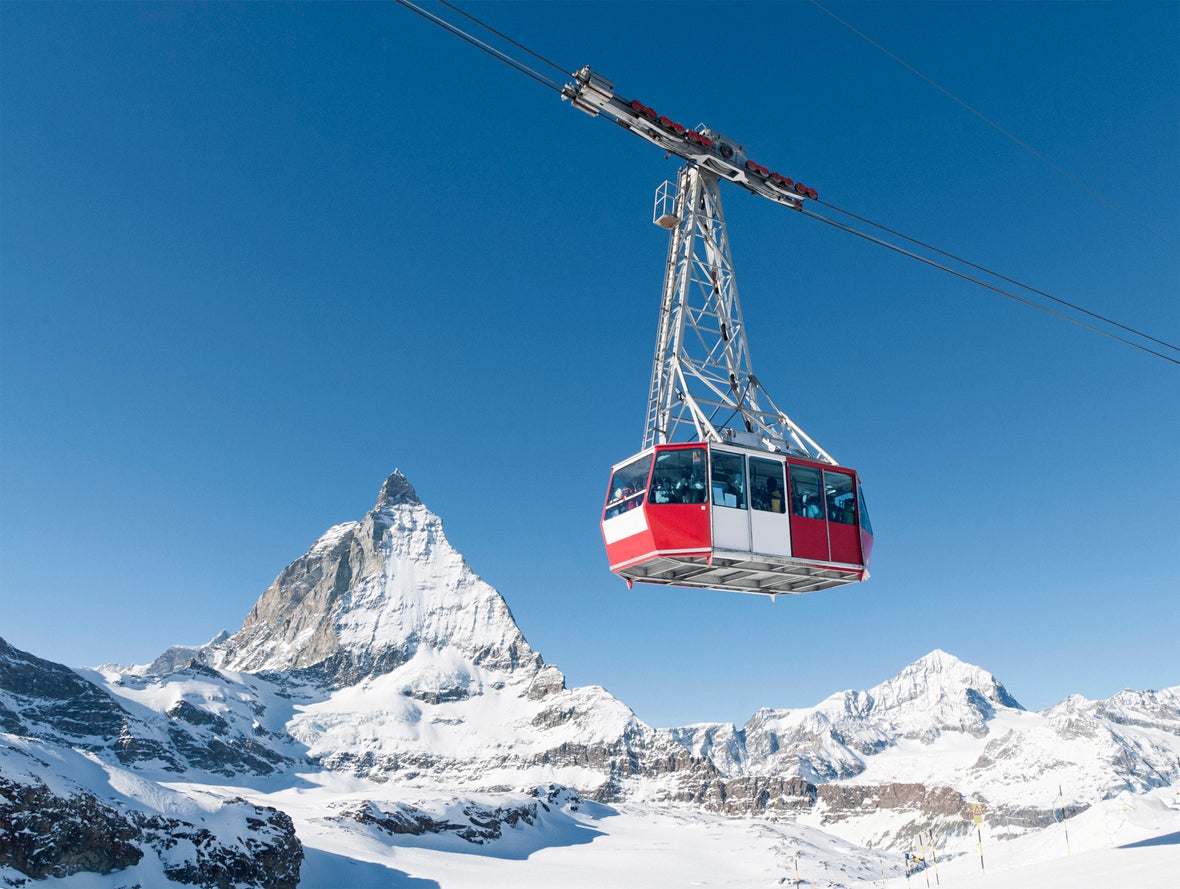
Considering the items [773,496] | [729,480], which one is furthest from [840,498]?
[729,480]

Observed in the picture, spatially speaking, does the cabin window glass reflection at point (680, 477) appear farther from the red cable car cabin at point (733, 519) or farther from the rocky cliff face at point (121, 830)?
the rocky cliff face at point (121, 830)

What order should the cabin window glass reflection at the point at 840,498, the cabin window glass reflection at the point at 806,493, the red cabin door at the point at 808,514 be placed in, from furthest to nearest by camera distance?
the cabin window glass reflection at the point at 840,498 → the cabin window glass reflection at the point at 806,493 → the red cabin door at the point at 808,514

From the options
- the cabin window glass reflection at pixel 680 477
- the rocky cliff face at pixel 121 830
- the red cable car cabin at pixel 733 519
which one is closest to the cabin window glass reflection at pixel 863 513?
the red cable car cabin at pixel 733 519

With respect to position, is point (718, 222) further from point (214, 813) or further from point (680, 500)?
point (214, 813)

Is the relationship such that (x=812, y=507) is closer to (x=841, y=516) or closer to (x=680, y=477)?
(x=841, y=516)

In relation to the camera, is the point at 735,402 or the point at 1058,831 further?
the point at 1058,831

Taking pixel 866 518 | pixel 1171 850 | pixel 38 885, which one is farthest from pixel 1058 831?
pixel 38 885
